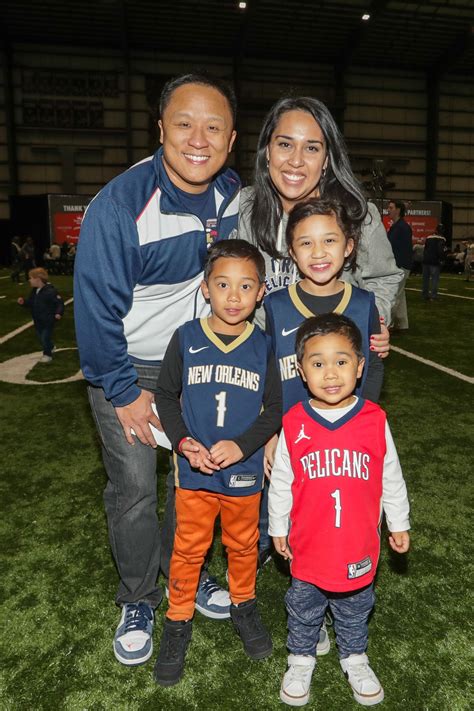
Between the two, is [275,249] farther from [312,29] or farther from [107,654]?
[312,29]

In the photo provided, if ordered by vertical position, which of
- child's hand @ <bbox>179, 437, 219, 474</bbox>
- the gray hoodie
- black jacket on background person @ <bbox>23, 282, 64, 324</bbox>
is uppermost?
the gray hoodie

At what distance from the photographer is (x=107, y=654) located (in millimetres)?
2227

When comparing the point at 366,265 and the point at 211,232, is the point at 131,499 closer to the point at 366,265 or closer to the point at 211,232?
the point at 211,232

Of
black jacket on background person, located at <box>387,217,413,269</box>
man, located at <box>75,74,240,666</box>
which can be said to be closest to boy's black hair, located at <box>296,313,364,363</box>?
man, located at <box>75,74,240,666</box>

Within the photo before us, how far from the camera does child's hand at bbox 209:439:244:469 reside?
201 centimetres

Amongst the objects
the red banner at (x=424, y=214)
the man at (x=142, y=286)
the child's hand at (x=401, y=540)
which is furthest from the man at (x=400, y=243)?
the red banner at (x=424, y=214)

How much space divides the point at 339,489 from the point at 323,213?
3.25ft

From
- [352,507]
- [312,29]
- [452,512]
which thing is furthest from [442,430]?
[312,29]

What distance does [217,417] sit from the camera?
82.2 inches

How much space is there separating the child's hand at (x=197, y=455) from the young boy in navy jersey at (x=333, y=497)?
239mm

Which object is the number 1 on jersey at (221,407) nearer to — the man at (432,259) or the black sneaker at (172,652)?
the black sneaker at (172,652)

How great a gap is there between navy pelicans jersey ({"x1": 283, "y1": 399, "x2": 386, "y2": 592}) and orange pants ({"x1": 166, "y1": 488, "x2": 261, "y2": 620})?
30cm

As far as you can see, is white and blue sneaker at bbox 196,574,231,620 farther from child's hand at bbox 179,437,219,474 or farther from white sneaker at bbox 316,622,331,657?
child's hand at bbox 179,437,219,474

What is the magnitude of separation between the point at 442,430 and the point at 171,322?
3.24 m
